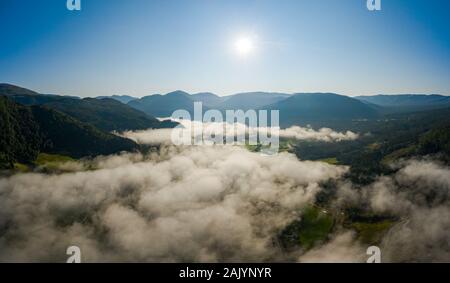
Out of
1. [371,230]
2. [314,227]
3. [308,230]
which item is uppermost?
[314,227]

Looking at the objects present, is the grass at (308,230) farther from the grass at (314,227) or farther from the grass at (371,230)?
the grass at (371,230)

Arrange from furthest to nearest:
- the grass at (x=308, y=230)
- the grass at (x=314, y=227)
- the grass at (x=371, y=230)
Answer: the grass at (x=314, y=227), the grass at (x=371, y=230), the grass at (x=308, y=230)

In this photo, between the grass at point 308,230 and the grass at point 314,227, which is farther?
the grass at point 314,227

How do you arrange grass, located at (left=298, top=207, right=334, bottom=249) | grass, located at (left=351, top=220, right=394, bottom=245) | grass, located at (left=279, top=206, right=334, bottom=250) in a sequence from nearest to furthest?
grass, located at (left=279, top=206, right=334, bottom=250), grass, located at (left=351, top=220, right=394, bottom=245), grass, located at (left=298, top=207, right=334, bottom=249)

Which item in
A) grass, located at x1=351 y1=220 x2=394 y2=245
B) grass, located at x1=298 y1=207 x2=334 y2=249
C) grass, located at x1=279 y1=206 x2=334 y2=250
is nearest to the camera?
grass, located at x1=279 y1=206 x2=334 y2=250

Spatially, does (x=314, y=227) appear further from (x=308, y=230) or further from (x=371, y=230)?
(x=371, y=230)

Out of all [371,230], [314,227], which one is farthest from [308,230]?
[371,230]

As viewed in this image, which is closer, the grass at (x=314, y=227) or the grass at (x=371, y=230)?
the grass at (x=371, y=230)

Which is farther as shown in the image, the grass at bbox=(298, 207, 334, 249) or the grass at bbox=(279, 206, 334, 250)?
the grass at bbox=(298, 207, 334, 249)

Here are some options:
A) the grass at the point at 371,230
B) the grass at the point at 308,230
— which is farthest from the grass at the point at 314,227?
the grass at the point at 371,230

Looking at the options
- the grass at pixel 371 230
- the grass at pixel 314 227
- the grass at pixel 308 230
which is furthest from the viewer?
the grass at pixel 314 227

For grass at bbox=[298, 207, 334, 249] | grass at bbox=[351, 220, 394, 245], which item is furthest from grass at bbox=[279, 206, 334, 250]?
grass at bbox=[351, 220, 394, 245]

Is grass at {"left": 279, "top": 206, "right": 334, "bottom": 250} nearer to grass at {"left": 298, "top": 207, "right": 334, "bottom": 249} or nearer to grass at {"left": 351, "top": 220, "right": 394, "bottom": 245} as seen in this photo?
grass at {"left": 298, "top": 207, "right": 334, "bottom": 249}
